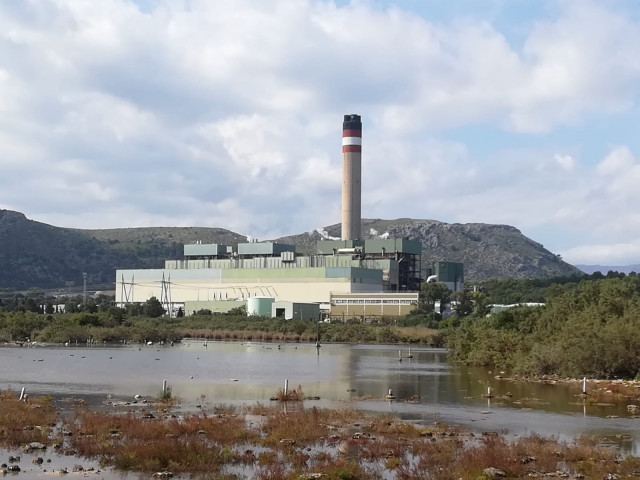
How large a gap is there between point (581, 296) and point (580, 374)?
59.3 feet

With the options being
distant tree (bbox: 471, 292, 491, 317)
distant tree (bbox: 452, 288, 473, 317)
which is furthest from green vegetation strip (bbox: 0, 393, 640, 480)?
distant tree (bbox: 452, 288, 473, 317)

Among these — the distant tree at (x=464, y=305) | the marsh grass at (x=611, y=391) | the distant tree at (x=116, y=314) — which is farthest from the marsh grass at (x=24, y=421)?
the distant tree at (x=464, y=305)

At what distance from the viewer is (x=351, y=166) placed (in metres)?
195

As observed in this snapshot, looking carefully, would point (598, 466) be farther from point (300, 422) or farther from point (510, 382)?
point (510, 382)

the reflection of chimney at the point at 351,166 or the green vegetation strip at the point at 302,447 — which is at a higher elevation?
the reflection of chimney at the point at 351,166

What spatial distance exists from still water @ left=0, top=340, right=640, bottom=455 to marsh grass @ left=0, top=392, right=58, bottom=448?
18.4 feet

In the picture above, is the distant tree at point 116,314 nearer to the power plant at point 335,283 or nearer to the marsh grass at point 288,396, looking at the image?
the power plant at point 335,283

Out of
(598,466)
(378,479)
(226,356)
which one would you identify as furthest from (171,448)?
(226,356)

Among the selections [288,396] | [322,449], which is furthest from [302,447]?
[288,396]

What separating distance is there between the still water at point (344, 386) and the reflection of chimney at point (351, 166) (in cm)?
10307

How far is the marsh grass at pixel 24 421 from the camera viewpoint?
31.5m

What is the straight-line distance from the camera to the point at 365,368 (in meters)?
78.8

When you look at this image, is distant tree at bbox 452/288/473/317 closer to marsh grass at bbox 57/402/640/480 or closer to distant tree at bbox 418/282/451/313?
distant tree at bbox 418/282/451/313

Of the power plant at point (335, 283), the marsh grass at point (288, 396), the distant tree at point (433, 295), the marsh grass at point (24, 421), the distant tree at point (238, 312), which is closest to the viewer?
the marsh grass at point (24, 421)
